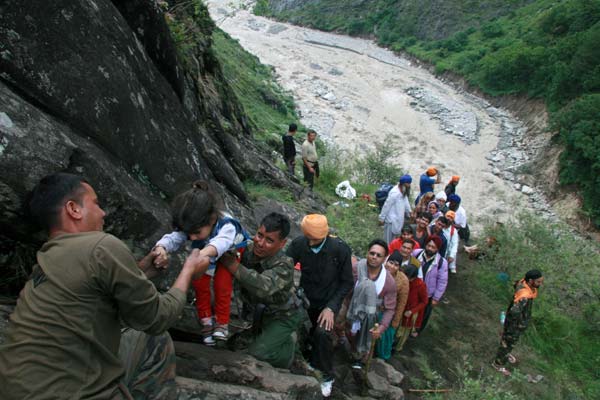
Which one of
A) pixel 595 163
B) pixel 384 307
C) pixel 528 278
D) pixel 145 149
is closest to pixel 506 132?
pixel 595 163

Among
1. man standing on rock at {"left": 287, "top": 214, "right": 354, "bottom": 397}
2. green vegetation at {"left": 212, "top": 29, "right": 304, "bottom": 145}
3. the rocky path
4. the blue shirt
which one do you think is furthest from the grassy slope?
green vegetation at {"left": 212, "top": 29, "right": 304, "bottom": 145}

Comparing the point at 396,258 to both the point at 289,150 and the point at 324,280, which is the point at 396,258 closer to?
the point at 324,280

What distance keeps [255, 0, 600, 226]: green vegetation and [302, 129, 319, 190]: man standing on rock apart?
2.92 m

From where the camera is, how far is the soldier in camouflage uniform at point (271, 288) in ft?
9.60

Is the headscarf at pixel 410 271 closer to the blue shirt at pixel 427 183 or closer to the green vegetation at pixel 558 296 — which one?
the green vegetation at pixel 558 296

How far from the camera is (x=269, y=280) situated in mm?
2980

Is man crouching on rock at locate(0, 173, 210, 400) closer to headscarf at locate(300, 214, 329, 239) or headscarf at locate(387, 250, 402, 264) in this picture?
headscarf at locate(300, 214, 329, 239)

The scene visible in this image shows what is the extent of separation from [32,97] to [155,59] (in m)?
1.75

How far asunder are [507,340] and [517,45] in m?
24.2

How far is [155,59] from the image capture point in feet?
14.6

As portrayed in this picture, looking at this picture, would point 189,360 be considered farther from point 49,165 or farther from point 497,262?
point 497,262

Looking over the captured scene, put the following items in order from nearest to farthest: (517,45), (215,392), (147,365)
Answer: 1. (147,365)
2. (215,392)
3. (517,45)

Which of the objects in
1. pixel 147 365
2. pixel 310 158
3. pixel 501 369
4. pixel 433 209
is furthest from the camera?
pixel 310 158

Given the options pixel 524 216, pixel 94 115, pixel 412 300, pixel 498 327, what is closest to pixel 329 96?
pixel 524 216
